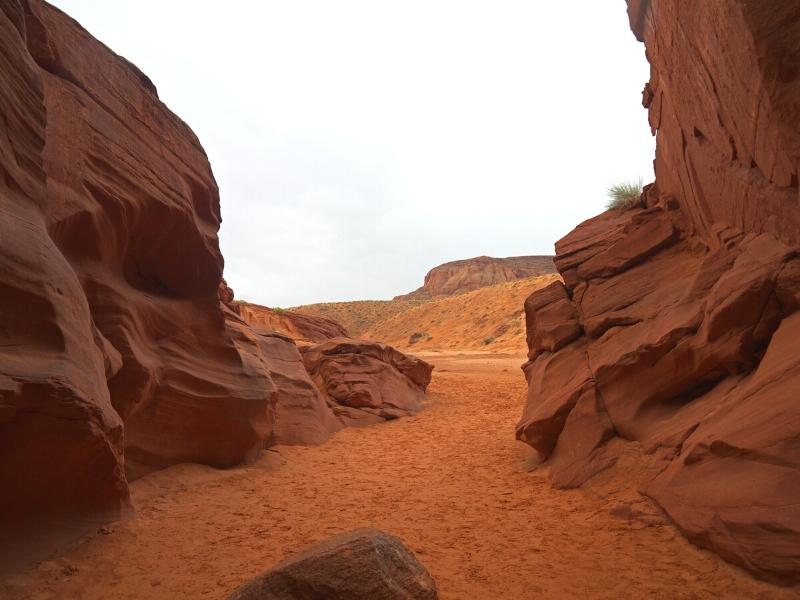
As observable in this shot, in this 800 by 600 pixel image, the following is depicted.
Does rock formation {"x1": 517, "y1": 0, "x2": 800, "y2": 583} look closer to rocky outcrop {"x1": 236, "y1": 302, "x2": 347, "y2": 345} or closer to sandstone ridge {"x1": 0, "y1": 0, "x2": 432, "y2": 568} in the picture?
sandstone ridge {"x1": 0, "y1": 0, "x2": 432, "y2": 568}

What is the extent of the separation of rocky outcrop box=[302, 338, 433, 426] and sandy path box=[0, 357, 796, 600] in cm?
532

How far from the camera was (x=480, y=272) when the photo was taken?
7944cm

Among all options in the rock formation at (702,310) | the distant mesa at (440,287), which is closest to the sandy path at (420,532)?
the rock formation at (702,310)

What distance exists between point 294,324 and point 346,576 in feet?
103

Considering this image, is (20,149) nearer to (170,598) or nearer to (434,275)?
(170,598)

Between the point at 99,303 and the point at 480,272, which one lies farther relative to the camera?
the point at 480,272

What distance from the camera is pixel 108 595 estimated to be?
14.0 feet

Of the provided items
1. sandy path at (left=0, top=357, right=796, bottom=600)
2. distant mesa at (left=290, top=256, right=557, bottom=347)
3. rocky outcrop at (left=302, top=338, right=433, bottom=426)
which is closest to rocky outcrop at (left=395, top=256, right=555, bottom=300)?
distant mesa at (left=290, top=256, right=557, bottom=347)

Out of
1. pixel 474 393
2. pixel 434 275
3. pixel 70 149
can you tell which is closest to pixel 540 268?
pixel 434 275

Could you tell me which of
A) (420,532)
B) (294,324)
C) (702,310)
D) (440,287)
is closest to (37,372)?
(420,532)

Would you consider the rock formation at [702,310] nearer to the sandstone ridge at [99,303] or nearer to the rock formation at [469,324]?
the sandstone ridge at [99,303]

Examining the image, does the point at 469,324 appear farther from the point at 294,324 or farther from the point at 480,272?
the point at 480,272

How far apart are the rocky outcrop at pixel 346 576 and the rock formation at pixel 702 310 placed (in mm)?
2728

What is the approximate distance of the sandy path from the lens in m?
4.29
